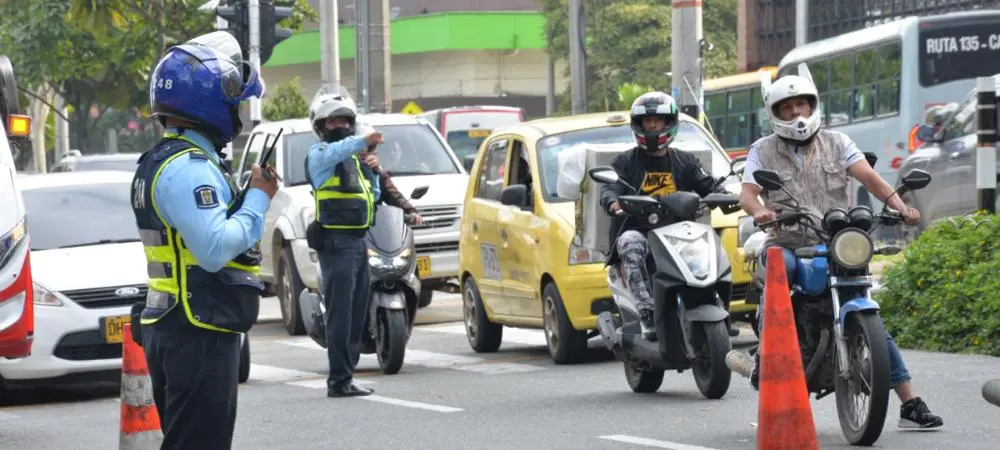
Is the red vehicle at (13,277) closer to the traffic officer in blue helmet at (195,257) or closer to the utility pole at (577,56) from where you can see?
the traffic officer in blue helmet at (195,257)

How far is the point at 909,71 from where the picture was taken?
2764 centimetres

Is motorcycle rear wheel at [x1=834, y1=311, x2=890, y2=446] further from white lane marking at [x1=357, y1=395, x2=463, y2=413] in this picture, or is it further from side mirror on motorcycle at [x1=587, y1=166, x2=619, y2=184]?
white lane marking at [x1=357, y1=395, x2=463, y2=413]

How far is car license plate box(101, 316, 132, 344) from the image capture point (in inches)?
483

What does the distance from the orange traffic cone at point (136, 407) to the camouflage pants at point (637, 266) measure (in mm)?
4097

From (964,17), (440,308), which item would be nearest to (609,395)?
(440,308)

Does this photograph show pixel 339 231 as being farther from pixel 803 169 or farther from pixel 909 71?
pixel 909 71

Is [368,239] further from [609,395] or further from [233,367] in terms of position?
[233,367]

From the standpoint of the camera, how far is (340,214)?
37.3 feet

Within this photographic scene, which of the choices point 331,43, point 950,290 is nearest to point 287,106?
point 331,43

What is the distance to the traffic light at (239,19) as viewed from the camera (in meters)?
19.1

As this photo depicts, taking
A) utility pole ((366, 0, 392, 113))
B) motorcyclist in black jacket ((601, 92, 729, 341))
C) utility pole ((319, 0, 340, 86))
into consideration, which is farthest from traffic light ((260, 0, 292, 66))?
utility pole ((366, 0, 392, 113))

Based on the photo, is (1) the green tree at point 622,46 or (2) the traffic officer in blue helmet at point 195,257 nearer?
(2) the traffic officer in blue helmet at point 195,257

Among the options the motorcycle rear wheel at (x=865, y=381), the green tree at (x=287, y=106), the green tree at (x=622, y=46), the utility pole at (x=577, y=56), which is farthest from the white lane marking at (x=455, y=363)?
the green tree at (x=622, y=46)

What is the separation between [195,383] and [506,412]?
499 centimetres
